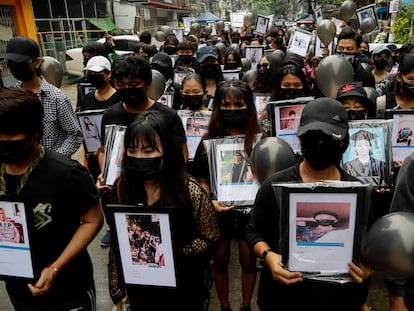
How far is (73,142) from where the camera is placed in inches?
125

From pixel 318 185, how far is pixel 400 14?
44.2 ft

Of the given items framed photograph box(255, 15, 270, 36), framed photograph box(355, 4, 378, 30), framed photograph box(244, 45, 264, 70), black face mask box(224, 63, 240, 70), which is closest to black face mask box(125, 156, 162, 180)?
black face mask box(224, 63, 240, 70)

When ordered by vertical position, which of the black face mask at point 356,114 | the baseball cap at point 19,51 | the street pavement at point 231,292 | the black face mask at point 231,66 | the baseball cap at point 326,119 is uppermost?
the baseball cap at point 19,51

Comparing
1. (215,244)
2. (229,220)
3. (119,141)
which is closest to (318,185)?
(215,244)

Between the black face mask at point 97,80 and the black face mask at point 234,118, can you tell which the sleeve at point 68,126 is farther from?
the black face mask at point 234,118

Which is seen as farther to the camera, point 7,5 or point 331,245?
point 7,5

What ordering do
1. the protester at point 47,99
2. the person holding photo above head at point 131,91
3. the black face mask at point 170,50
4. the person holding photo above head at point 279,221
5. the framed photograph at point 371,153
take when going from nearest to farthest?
the person holding photo above head at point 279,221 < the framed photograph at point 371,153 < the person holding photo above head at point 131,91 < the protester at point 47,99 < the black face mask at point 170,50

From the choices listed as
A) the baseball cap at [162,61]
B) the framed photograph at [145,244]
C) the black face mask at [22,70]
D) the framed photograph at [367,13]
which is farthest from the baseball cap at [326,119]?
the framed photograph at [367,13]

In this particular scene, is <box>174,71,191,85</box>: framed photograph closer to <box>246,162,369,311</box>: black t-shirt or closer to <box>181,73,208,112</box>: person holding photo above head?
<box>181,73,208,112</box>: person holding photo above head

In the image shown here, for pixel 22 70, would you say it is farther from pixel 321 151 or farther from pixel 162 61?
pixel 162 61

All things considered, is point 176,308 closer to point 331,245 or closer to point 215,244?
point 215,244

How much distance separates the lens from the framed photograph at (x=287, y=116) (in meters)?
2.96

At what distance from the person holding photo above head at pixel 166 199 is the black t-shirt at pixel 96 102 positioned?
2.16 m

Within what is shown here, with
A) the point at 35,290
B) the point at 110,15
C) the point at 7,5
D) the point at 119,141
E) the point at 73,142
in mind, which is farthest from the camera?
the point at 110,15
